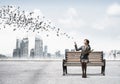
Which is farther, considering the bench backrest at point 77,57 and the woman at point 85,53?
the bench backrest at point 77,57

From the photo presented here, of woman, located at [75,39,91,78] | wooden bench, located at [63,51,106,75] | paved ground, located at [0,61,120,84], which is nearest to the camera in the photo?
paved ground, located at [0,61,120,84]

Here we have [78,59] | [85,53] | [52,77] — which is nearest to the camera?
[52,77]

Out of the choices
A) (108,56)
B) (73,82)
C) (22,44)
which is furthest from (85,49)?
(22,44)

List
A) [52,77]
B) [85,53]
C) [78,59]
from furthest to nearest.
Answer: [78,59], [85,53], [52,77]

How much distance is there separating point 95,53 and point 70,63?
1188mm

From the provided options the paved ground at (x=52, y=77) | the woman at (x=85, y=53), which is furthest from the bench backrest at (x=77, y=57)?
the woman at (x=85, y=53)

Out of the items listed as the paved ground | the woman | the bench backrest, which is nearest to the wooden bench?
Result: the bench backrest

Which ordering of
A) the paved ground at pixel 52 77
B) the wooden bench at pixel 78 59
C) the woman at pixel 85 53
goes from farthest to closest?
1. the wooden bench at pixel 78 59
2. the woman at pixel 85 53
3. the paved ground at pixel 52 77

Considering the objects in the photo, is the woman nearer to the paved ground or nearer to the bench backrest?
the paved ground

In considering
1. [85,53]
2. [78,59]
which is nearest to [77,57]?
[78,59]

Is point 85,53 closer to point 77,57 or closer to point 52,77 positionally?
point 77,57

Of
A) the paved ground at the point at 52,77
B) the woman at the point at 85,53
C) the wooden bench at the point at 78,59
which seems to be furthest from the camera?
the wooden bench at the point at 78,59

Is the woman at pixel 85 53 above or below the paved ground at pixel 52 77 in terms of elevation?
above

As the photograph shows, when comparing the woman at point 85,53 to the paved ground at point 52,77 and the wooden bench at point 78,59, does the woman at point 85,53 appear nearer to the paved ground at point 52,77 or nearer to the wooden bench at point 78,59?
the paved ground at point 52,77
